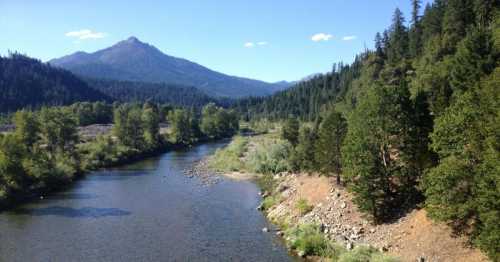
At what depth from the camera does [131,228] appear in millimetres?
52188

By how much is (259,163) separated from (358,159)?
5090 cm

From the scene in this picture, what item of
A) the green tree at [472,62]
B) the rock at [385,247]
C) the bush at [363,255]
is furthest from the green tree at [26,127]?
the green tree at [472,62]

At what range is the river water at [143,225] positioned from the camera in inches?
1707

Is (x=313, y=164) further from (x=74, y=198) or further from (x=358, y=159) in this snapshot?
(x=74, y=198)

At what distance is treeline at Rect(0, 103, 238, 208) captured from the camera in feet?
224

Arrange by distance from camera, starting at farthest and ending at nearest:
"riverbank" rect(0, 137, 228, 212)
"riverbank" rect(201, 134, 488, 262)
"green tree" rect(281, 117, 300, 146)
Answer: "green tree" rect(281, 117, 300, 146)
"riverbank" rect(0, 137, 228, 212)
"riverbank" rect(201, 134, 488, 262)

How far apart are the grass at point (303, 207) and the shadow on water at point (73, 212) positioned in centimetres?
2282

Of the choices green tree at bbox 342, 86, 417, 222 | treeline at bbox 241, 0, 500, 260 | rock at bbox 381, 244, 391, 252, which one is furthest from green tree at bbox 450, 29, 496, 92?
rock at bbox 381, 244, 391, 252

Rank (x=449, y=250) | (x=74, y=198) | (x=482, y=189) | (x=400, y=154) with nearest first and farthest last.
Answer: (x=482, y=189) < (x=449, y=250) < (x=400, y=154) < (x=74, y=198)

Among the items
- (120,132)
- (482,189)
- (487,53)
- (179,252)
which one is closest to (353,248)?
(482,189)

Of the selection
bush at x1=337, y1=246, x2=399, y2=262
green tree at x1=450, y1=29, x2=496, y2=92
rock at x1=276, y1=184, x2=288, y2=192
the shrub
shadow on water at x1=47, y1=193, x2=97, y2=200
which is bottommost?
shadow on water at x1=47, y1=193, x2=97, y2=200

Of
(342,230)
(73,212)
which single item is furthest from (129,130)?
(342,230)

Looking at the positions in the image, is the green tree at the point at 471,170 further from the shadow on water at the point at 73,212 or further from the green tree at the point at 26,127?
the green tree at the point at 26,127

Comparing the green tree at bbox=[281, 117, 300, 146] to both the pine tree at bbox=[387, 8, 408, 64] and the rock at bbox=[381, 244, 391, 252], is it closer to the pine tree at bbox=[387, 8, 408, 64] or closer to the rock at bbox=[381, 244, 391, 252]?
the pine tree at bbox=[387, 8, 408, 64]
